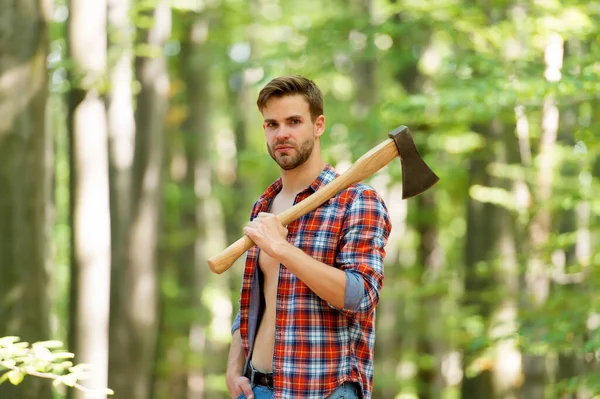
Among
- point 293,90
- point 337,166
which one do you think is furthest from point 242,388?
point 337,166

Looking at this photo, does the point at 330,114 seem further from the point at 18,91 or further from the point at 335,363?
the point at 335,363

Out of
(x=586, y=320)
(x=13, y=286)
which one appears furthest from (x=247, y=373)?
(x=586, y=320)

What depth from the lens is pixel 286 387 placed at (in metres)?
3.73

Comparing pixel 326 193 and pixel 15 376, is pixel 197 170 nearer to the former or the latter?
pixel 15 376

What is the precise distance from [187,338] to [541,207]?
11.0 meters

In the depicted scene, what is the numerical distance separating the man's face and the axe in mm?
192

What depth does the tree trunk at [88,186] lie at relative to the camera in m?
8.66

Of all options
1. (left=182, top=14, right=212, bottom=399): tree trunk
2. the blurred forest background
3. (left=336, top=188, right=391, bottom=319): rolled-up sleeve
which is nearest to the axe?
(left=336, top=188, right=391, bottom=319): rolled-up sleeve

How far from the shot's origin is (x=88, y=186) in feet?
28.8

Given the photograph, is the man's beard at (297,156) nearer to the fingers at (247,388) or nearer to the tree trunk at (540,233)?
the fingers at (247,388)

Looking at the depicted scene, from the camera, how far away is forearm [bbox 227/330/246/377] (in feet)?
13.5

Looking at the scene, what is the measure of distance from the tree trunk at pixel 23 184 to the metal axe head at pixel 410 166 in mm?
3667

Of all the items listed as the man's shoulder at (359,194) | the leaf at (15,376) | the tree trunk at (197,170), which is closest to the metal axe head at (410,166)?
the man's shoulder at (359,194)

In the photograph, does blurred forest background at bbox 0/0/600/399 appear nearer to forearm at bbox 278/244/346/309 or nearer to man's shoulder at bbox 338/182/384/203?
forearm at bbox 278/244/346/309
